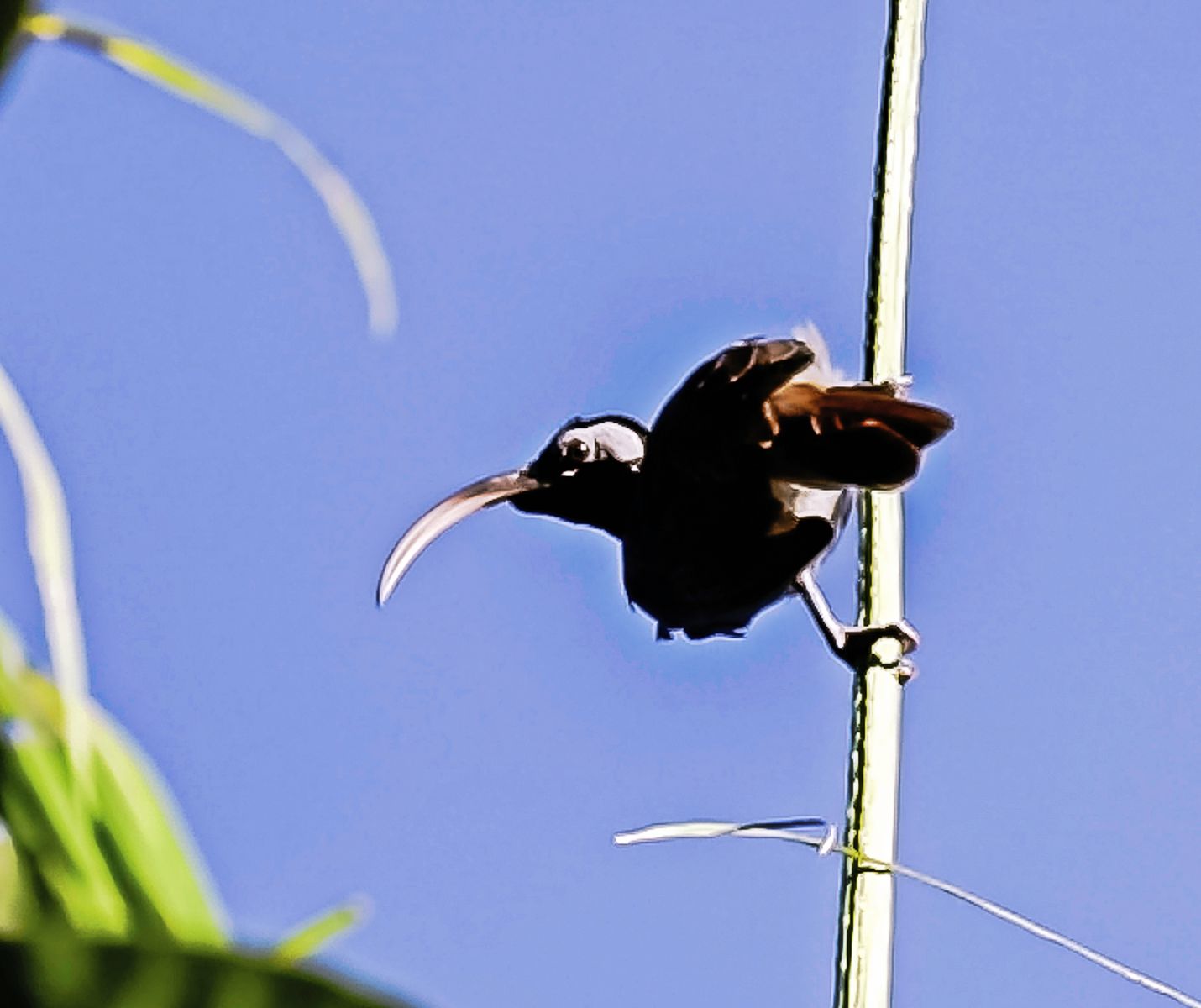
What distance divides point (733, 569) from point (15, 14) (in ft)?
4.46

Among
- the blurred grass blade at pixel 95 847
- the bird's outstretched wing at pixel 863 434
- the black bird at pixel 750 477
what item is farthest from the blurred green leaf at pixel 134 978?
the black bird at pixel 750 477

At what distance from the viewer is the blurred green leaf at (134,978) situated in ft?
0.98

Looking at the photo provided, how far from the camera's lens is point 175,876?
0.34 meters

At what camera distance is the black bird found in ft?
4.36

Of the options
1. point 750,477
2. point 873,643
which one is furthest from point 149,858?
A: point 750,477

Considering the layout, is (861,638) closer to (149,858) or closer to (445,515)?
(149,858)

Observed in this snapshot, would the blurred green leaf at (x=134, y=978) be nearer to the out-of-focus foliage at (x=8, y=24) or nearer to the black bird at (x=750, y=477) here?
the out-of-focus foliage at (x=8, y=24)

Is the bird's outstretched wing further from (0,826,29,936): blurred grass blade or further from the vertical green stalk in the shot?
(0,826,29,936): blurred grass blade

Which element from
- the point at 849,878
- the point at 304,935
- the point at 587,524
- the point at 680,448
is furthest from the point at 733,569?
the point at 304,935

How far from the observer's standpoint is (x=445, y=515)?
2.15 metres

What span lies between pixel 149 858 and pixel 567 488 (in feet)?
5.48

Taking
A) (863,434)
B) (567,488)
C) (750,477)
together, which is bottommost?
(863,434)

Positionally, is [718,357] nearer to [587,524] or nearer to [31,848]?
[587,524]

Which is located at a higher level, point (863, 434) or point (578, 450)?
point (578, 450)
